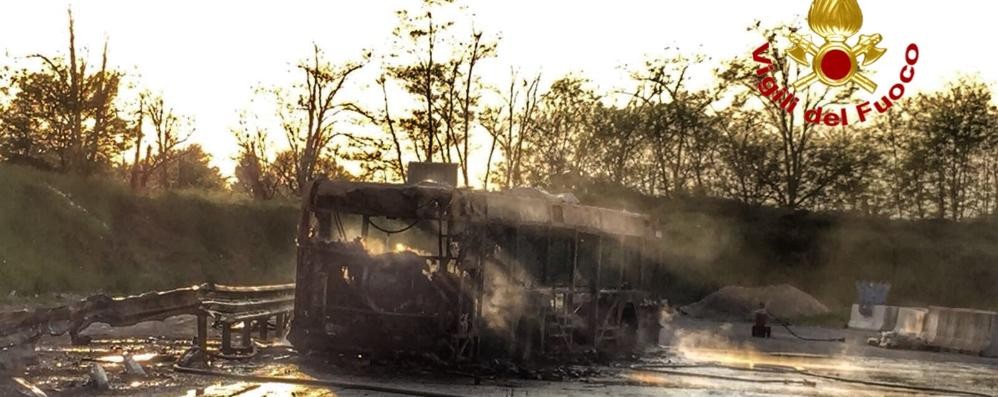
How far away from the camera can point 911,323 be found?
110 ft

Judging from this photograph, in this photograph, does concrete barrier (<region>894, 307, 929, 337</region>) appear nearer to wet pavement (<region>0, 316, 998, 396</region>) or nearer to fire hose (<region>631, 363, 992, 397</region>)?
wet pavement (<region>0, 316, 998, 396</region>)

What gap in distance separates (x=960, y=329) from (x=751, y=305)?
56.9 ft

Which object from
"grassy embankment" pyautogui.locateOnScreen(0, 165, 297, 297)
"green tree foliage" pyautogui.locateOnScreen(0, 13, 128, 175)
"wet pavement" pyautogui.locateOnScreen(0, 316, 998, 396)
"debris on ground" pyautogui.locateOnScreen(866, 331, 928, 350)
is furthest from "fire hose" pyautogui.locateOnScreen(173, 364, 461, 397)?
"green tree foliage" pyautogui.locateOnScreen(0, 13, 128, 175)

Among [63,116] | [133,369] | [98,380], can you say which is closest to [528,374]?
[133,369]

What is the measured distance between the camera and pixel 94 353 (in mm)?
19141

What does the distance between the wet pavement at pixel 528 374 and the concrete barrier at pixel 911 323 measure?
417 cm

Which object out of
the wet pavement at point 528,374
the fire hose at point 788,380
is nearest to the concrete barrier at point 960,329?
the wet pavement at point 528,374

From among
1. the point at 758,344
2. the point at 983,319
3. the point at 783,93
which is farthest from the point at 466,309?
the point at 783,93

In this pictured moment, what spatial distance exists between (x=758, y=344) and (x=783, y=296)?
18.3 m

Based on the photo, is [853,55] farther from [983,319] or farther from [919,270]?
[919,270]

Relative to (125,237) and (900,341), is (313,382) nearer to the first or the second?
(900,341)

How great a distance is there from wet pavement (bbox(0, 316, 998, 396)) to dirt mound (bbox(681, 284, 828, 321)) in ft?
64.3

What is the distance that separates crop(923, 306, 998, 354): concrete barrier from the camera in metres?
30.6

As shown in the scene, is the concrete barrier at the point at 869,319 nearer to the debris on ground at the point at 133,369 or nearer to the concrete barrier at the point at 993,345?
the concrete barrier at the point at 993,345
